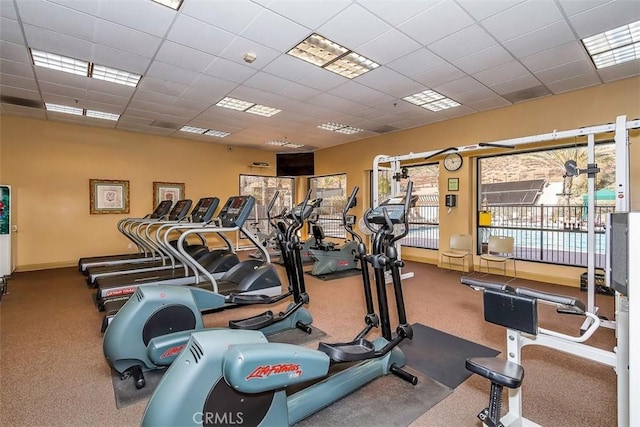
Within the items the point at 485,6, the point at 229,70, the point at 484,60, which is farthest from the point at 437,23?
the point at 229,70

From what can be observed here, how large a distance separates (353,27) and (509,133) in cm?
402

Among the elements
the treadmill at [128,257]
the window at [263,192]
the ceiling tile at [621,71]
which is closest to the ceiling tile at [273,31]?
the treadmill at [128,257]

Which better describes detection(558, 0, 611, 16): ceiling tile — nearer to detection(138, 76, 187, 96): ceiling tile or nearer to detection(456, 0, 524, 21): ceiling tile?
detection(456, 0, 524, 21): ceiling tile

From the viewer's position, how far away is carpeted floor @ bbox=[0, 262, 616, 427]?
1.97 m

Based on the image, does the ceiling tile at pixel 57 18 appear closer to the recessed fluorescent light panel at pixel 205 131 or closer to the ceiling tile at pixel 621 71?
the recessed fluorescent light panel at pixel 205 131

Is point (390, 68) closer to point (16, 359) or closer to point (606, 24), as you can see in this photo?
point (606, 24)

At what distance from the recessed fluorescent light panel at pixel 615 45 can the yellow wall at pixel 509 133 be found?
807 mm

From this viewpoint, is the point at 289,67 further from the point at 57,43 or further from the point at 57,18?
the point at 57,43

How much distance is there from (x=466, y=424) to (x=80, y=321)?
4.06 meters

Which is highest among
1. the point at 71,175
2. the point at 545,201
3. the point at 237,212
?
the point at 71,175

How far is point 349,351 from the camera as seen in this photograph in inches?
81.3

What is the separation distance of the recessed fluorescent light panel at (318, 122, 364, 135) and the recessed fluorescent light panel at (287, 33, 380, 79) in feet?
8.51

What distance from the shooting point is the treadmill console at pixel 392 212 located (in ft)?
7.63

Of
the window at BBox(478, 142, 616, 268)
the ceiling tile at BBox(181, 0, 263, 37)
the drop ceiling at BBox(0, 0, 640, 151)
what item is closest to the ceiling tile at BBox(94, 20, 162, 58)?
the drop ceiling at BBox(0, 0, 640, 151)
